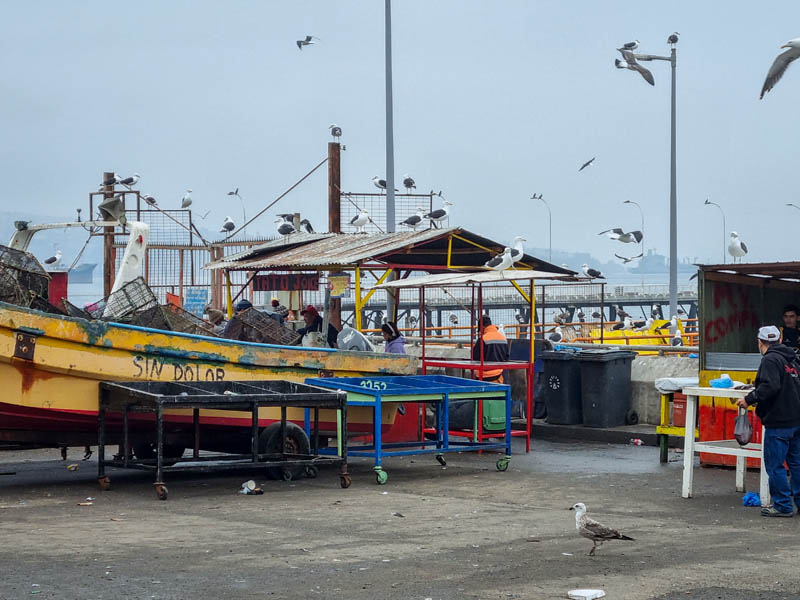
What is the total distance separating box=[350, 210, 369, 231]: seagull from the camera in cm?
2988

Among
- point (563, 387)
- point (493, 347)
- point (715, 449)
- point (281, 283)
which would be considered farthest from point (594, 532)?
point (281, 283)

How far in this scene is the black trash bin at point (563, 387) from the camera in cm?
1745

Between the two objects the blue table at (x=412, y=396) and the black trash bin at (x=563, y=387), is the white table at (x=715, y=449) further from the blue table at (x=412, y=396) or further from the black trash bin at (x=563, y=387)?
the black trash bin at (x=563, y=387)

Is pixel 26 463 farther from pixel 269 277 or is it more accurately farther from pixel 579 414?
pixel 269 277

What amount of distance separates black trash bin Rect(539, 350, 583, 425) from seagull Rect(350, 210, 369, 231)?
502 inches

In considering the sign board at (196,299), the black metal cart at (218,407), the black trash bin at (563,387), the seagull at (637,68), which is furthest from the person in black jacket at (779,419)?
the seagull at (637,68)

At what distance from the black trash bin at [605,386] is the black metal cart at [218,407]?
5291 mm

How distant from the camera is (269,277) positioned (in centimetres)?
2317

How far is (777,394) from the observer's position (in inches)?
400

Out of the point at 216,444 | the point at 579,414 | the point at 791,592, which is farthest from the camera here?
the point at 579,414

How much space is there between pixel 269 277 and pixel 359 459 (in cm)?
869

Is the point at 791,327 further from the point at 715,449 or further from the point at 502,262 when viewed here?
the point at 502,262

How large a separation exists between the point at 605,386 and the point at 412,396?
5087 millimetres

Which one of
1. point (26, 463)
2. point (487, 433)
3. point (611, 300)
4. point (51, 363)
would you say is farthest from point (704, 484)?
point (611, 300)
